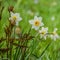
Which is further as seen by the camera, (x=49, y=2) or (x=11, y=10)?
(x=49, y=2)

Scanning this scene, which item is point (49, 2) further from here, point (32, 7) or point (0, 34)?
point (0, 34)

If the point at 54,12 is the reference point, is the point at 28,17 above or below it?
below

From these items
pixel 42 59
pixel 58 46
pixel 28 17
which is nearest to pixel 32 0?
pixel 28 17

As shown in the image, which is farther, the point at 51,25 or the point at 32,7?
the point at 32,7

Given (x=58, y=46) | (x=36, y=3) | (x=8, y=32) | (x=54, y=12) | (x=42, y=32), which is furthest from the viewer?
(x=36, y=3)

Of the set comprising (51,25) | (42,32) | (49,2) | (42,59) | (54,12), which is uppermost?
(49,2)

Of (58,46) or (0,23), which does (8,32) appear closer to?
(0,23)

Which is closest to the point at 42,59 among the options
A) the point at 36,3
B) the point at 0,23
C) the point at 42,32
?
the point at 42,32

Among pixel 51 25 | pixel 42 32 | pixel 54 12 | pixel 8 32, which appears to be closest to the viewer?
pixel 8 32

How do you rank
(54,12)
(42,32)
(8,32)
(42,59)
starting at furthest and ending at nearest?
(54,12) < (42,59) < (42,32) < (8,32)
